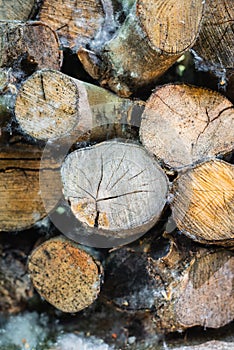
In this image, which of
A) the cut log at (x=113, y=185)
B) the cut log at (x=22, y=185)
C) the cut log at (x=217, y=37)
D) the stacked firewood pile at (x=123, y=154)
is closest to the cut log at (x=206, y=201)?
the stacked firewood pile at (x=123, y=154)

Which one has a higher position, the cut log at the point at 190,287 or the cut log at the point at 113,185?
the cut log at the point at 113,185

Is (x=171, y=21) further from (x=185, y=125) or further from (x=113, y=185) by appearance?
(x=113, y=185)

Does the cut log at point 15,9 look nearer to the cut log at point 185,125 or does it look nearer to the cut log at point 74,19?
the cut log at point 74,19

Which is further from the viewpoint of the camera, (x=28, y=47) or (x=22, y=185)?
(x=22, y=185)

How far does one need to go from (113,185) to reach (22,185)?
0.52 metres

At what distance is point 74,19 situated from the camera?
6.98 ft

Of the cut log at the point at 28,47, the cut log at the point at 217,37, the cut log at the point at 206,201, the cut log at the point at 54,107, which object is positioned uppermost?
the cut log at the point at 217,37

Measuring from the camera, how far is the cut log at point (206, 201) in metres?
1.97

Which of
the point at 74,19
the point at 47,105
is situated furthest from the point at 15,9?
the point at 47,105

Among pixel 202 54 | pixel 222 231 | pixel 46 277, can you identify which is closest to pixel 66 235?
pixel 46 277

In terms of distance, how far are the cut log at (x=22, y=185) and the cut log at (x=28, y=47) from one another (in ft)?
1.13

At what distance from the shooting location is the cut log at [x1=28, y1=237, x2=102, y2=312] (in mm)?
2254

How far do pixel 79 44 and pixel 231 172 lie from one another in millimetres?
795

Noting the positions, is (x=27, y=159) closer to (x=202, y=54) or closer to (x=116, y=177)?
(x=116, y=177)
